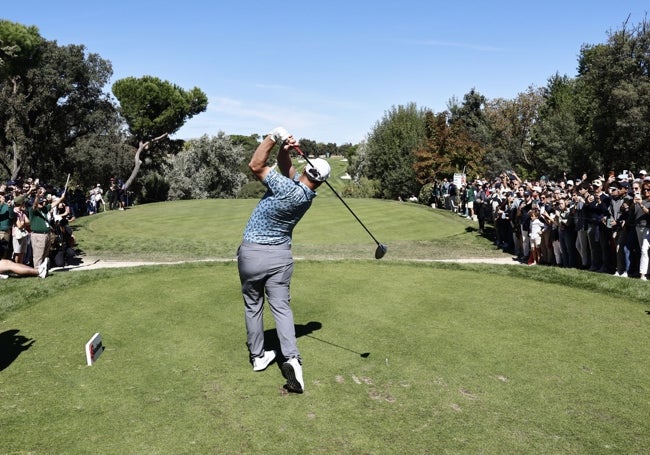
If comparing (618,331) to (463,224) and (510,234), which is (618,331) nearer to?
(510,234)

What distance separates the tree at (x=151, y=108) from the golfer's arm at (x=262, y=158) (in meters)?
50.7

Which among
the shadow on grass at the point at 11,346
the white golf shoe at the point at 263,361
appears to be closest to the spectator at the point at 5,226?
the shadow on grass at the point at 11,346

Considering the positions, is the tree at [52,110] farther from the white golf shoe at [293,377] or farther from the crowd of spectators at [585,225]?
the white golf shoe at [293,377]

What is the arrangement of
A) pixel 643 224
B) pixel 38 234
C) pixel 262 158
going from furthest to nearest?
1. pixel 38 234
2. pixel 643 224
3. pixel 262 158

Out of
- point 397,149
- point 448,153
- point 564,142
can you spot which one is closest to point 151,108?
point 397,149

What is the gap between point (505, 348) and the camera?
6824 millimetres

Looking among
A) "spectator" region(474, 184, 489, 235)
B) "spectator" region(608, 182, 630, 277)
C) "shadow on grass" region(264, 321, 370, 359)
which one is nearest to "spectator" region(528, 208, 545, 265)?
"spectator" region(608, 182, 630, 277)

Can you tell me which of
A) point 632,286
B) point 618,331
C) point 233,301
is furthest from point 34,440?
point 632,286

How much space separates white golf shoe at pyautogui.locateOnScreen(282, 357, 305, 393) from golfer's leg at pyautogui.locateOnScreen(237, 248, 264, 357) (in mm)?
759

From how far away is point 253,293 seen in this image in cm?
646

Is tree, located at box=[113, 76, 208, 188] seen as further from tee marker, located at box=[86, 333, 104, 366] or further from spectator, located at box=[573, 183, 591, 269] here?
tee marker, located at box=[86, 333, 104, 366]

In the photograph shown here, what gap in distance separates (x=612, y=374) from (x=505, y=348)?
1.23 metres

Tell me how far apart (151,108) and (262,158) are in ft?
180

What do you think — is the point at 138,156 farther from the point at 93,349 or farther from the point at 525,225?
the point at 93,349
